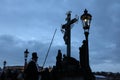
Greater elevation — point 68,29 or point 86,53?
point 68,29

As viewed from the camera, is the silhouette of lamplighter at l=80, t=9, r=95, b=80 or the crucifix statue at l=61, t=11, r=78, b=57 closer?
the silhouette of lamplighter at l=80, t=9, r=95, b=80

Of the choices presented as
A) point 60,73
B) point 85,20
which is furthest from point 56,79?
point 85,20

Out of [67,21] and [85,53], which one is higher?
[67,21]

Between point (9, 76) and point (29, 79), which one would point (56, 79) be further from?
point (9, 76)

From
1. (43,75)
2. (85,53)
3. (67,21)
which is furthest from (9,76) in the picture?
(85,53)

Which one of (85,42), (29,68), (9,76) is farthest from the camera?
(9,76)

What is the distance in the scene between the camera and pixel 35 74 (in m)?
11.2

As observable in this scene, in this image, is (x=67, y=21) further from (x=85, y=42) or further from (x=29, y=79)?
(x=29, y=79)

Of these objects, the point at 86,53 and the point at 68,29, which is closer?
the point at 86,53

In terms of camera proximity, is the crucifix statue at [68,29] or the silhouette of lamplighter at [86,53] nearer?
the silhouette of lamplighter at [86,53]

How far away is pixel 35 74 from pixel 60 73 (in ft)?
5.52

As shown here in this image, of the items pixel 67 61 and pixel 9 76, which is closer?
pixel 67 61

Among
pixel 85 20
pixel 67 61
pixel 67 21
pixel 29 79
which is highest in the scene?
pixel 67 21

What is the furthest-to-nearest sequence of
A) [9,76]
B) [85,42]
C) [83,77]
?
[9,76]
[85,42]
[83,77]
